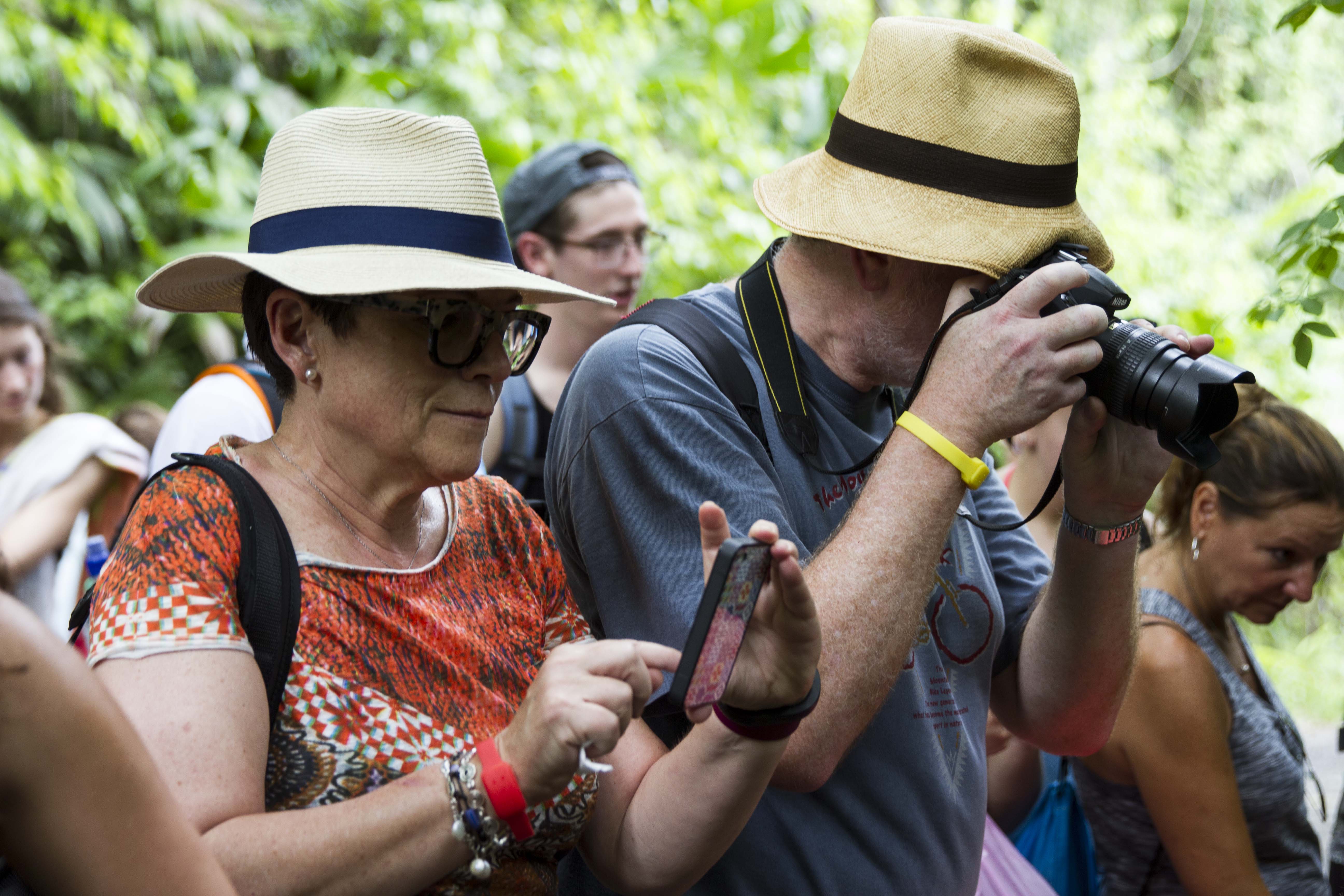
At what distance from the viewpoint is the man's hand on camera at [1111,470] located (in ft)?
5.85

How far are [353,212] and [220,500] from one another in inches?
15.8

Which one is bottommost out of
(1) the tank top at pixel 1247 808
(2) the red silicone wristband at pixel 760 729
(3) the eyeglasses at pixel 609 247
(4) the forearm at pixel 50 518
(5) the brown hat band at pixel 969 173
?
(4) the forearm at pixel 50 518

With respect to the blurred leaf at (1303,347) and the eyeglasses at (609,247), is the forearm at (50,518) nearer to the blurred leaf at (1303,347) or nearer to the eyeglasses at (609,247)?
the eyeglasses at (609,247)

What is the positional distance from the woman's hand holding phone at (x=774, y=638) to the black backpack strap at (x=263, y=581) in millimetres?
451

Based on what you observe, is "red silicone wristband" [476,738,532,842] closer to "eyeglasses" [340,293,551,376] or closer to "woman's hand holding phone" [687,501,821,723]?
"woman's hand holding phone" [687,501,821,723]

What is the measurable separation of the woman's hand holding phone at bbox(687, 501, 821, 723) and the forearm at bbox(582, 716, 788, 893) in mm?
73

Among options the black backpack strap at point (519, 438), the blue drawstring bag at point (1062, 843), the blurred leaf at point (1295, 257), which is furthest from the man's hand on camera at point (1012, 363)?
the black backpack strap at point (519, 438)

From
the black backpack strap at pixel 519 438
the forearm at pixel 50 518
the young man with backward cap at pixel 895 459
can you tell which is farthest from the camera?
the forearm at pixel 50 518

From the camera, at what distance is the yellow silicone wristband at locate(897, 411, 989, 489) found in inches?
59.3

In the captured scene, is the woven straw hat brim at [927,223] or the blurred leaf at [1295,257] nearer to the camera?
the woven straw hat brim at [927,223]

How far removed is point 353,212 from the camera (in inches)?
58.1

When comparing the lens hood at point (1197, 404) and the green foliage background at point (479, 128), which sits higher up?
the lens hood at point (1197, 404)


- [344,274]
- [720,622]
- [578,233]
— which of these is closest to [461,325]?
[344,274]

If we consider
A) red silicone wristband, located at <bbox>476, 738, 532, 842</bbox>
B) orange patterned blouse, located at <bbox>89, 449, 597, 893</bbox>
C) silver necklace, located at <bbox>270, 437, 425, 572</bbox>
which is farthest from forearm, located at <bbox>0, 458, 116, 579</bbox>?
red silicone wristband, located at <bbox>476, 738, 532, 842</bbox>
